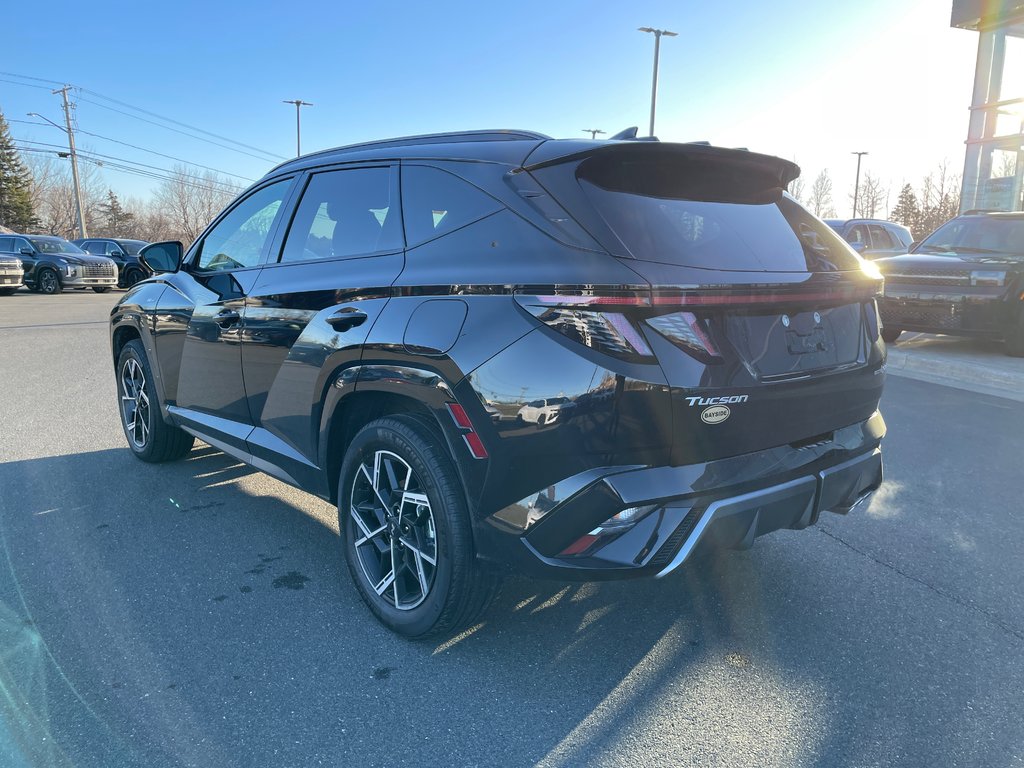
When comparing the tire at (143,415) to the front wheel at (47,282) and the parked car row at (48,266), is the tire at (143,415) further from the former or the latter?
the front wheel at (47,282)

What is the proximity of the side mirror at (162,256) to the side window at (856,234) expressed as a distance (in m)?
11.9

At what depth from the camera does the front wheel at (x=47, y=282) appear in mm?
22672

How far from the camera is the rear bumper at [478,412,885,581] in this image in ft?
7.23

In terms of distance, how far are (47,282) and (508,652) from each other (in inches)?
996

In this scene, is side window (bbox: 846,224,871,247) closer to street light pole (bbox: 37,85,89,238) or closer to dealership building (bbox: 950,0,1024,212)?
dealership building (bbox: 950,0,1024,212)

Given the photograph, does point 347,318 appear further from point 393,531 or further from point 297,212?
point 297,212

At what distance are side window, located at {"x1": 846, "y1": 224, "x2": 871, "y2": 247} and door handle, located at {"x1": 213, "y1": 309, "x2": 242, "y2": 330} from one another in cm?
1223

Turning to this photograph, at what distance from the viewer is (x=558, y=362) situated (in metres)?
2.18

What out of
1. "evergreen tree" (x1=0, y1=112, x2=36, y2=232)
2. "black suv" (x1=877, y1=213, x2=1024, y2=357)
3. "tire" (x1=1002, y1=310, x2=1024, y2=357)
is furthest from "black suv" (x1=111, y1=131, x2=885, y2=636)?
"evergreen tree" (x1=0, y1=112, x2=36, y2=232)

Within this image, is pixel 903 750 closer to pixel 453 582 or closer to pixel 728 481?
pixel 728 481

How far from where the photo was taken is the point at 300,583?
129 inches

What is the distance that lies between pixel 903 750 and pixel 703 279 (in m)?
1.55

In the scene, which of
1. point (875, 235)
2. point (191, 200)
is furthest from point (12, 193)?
point (875, 235)

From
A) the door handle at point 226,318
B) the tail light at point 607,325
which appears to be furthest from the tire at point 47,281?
the tail light at point 607,325
